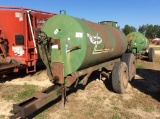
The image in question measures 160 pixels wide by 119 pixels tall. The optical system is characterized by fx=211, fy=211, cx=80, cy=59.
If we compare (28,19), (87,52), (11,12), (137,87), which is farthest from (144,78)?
(11,12)

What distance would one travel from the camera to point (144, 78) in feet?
28.6

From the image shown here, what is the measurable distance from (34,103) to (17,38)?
13.8ft

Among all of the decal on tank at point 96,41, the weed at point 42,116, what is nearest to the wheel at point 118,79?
the decal on tank at point 96,41

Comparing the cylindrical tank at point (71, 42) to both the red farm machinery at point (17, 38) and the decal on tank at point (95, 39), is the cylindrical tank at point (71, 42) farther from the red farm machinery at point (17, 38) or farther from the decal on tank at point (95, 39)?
the red farm machinery at point (17, 38)

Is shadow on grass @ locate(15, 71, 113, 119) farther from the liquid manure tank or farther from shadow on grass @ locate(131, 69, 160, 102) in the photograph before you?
shadow on grass @ locate(131, 69, 160, 102)

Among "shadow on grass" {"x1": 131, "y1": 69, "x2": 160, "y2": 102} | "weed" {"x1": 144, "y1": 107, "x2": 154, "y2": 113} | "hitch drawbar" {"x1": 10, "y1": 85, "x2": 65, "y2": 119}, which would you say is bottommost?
"weed" {"x1": 144, "y1": 107, "x2": 154, "y2": 113}

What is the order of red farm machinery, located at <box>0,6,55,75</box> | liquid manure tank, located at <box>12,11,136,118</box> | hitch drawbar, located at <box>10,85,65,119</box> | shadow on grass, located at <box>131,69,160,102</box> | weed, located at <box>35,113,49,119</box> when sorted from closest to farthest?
hitch drawbar, located at <box>10,85,65,119</box>, weed, located at <box>35,113,49,119</box>, liquid manure tank, located at <box>12,11,136,118</box>, shadow on grass, located at <box>131,69,160,102</box>, red farm machinery, located at <box>0,6,55,75</box>

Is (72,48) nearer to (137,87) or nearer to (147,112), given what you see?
(147,112)

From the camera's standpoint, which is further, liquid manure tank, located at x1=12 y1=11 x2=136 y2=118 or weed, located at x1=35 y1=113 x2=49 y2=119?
liquid manure tank, located at x1=12 y1=11 x2=136 y2=118

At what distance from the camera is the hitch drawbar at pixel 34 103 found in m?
3.92

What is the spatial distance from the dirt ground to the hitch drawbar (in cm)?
50

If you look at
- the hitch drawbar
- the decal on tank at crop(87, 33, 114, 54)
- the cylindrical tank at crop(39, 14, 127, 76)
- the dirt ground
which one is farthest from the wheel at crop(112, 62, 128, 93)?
the hitch drawbar

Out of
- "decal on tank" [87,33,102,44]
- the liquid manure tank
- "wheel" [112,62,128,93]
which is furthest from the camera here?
"wheel" [112,62,128,93]

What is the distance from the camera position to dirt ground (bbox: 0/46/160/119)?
5.04 meters
